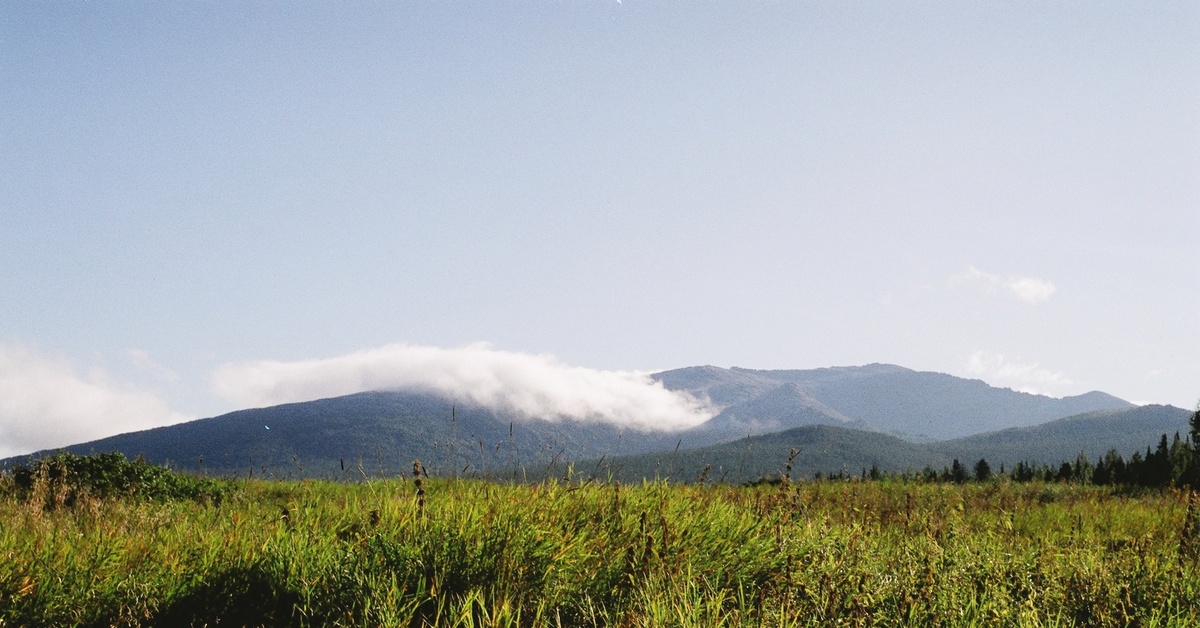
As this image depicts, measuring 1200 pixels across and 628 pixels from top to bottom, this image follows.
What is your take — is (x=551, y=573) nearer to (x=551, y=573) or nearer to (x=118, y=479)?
(x=551, y=573)

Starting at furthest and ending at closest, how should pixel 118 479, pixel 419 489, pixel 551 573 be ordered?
pixel 118 479 → pixel 419 489 → pixel 551 573

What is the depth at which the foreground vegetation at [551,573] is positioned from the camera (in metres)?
5.14

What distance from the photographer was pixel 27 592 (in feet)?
18.0

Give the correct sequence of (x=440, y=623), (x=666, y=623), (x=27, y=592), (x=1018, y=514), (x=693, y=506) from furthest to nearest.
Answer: (x=1018, y=514), (x=693, y=506), (x=27, y=592), (x=440, y=623), (x=666, y=623)

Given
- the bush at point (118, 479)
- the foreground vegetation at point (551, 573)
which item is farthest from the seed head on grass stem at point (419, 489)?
the bush at point (118, 479)

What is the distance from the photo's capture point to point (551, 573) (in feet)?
18.2

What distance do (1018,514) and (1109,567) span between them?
6.75 meters

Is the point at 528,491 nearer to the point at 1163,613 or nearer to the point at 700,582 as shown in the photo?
the point at 700,582

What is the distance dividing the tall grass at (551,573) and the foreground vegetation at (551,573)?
18 millimetres

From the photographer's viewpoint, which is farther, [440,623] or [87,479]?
[87,479]

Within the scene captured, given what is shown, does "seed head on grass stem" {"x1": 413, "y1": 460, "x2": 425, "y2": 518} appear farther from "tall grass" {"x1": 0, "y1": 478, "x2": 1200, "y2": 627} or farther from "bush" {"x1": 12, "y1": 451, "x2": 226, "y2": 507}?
"bush" {"x1": 12, "y1": 451, "x2": 226, "y2": 507}

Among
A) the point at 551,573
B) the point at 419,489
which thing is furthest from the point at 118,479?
the point at 551,573

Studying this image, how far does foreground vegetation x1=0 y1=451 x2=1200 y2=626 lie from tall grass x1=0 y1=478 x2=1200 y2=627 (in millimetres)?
18

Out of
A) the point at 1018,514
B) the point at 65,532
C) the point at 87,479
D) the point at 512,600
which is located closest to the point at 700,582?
the point at 512,600
